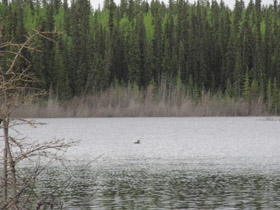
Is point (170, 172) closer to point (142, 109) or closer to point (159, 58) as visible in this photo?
point (142, 109)

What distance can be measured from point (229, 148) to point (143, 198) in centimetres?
692

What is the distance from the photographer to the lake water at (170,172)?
7262mm

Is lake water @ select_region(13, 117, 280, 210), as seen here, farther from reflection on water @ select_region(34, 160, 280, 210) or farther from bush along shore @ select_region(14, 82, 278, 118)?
bush along shore @ select_region(14, 82, 278, 118)

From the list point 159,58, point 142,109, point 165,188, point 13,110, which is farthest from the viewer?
point 159,58

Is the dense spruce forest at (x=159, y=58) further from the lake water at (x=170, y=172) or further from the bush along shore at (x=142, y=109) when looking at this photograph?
the lake water at (x=170, y=172)

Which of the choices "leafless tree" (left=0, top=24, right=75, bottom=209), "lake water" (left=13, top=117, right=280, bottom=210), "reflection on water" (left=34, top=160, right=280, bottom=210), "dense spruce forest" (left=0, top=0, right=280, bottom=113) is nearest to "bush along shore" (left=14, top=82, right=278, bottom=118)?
"lake water" (left=13, top=117, right=280, bottom=210)

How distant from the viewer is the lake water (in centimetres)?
726

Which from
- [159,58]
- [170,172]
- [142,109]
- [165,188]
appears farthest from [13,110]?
[159,58]

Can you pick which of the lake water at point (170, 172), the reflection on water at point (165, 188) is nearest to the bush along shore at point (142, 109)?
the lake water at point (170, 172)

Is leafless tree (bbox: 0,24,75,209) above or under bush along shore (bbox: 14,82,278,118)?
above

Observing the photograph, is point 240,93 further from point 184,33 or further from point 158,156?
point 158,156

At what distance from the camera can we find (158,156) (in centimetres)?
1252

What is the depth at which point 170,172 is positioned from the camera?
9.95m

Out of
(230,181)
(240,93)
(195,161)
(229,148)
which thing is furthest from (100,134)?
(240,93)
